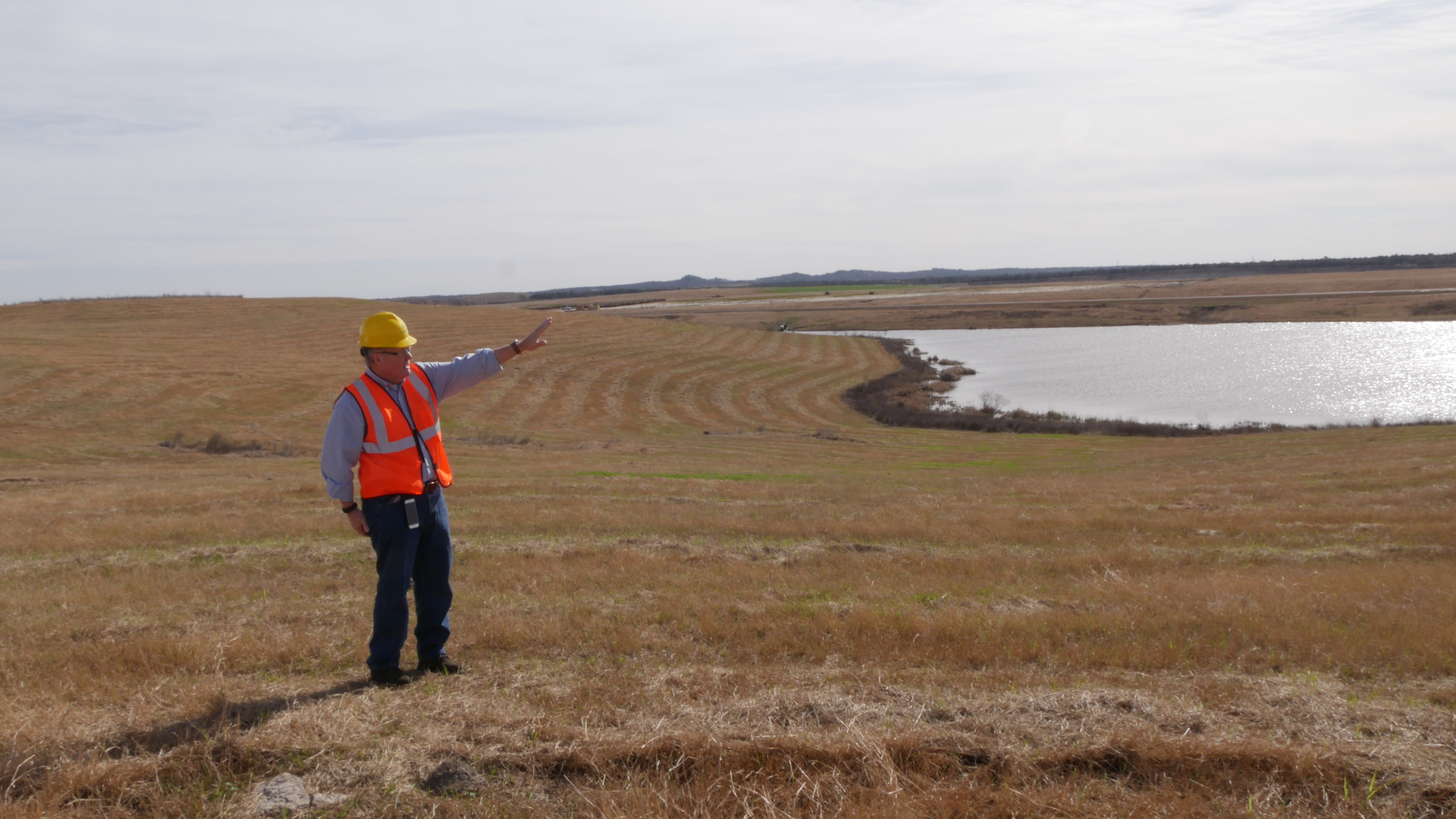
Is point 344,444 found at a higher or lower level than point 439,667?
higher

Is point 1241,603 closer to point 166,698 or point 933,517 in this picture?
point 933,517

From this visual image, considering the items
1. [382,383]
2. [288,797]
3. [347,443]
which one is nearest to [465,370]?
[382,383]

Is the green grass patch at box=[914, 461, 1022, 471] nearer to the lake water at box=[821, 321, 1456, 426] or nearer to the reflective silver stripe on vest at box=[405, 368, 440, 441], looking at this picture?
the lake water at box=[821, 321, 1456, 426]

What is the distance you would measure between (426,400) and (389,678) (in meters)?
1.81

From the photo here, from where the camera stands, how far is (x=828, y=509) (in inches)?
601

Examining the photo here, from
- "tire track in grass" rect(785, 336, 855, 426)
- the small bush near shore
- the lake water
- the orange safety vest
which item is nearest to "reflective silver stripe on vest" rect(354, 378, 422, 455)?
the orange safety vest

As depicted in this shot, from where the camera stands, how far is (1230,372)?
62156 mm

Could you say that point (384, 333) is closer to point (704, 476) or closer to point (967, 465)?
point (704, 476)

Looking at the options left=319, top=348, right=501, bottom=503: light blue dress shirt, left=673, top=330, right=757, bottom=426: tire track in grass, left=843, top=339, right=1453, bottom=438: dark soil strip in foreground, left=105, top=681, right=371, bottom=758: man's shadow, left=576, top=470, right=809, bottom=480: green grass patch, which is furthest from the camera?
left=673, top=330, right=757, bottom=426: tire track in grass

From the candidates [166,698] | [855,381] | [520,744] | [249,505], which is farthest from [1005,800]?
[855,381]

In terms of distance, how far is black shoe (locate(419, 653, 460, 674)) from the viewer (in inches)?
241

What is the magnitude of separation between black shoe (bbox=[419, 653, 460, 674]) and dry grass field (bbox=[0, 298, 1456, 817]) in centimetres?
Result: 18

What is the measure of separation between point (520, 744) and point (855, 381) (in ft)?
201

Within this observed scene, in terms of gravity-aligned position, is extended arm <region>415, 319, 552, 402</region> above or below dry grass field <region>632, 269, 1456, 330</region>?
below
